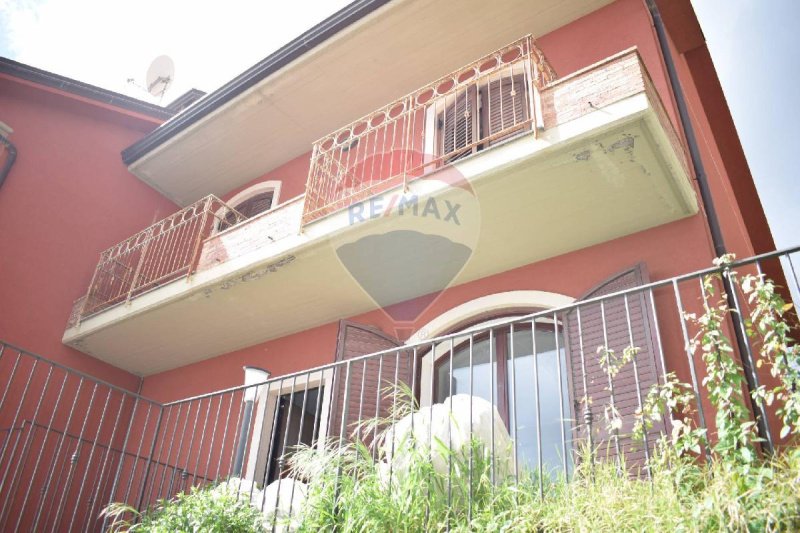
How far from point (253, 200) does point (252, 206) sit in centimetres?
11

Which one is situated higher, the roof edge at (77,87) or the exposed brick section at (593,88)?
the roof edge at (77,87)

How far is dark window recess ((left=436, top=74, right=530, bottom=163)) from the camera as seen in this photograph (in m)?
8.01

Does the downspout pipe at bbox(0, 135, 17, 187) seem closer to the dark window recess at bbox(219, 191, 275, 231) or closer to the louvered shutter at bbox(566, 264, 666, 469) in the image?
the dark window recess at bbox(219, 191, 275, 231)

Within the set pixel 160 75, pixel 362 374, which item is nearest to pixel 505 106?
pixel 362 374

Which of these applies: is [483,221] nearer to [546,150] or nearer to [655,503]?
[546,150]

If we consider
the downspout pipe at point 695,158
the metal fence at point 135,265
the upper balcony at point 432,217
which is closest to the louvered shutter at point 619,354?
the downspout pipe at point 695,158

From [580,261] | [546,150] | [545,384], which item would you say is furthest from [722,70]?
[545,384]

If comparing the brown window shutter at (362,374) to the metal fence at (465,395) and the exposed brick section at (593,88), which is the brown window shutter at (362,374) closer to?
the metal fence at (465,395)

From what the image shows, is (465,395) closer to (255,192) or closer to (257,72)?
(257,72)

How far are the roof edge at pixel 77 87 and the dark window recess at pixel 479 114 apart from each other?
6578 millimetres

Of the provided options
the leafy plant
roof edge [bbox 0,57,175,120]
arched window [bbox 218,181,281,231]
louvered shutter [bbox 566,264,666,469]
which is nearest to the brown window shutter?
the leafy plant

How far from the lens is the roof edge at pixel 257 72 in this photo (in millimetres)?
8695

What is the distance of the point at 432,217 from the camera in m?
6.36

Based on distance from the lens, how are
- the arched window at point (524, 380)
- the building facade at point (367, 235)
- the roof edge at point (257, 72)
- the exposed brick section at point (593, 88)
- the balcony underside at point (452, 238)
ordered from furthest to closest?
the roof edge at point (257, 72), the arched window at point (524, 380), the building facade at point (367, 235), the balcony underside at point (452, 238), the exposed brick section at point (593, 88)
